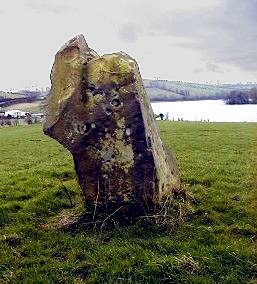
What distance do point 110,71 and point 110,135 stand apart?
126 cm

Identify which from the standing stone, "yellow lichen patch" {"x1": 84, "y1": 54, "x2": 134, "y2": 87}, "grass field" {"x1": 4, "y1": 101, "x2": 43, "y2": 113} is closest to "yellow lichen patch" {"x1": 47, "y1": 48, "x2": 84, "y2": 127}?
the standing stone

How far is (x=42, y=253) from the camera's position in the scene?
764 centimetres

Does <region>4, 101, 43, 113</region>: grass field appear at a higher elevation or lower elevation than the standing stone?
higher

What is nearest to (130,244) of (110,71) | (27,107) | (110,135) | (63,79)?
(110,135)

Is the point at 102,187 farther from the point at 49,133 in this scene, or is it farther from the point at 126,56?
the point at 126,56

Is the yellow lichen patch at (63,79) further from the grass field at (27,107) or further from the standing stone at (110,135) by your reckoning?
the grass field at (27,107)

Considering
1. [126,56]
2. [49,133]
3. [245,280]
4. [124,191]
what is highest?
[126,56]

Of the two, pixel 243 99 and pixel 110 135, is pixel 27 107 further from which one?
pixel 110 135

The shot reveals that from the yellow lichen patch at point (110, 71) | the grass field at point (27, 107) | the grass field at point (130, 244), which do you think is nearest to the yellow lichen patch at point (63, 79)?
the yellow lichen patch at point (110, 71)

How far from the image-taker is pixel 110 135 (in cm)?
845

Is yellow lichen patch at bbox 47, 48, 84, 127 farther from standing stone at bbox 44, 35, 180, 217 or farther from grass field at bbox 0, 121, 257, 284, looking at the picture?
grass field at bbox 0, 121, 257, 284

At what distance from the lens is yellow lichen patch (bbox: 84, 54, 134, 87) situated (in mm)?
8469

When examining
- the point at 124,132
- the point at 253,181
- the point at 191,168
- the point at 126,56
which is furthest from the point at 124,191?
the point at 191,168

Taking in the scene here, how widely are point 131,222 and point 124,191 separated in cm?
64
